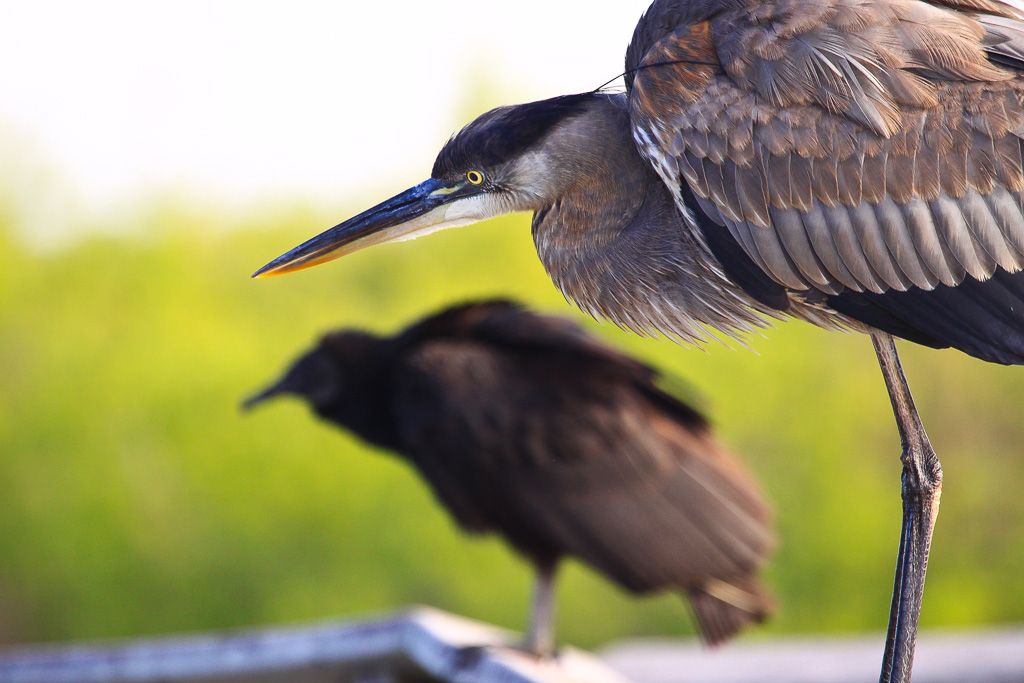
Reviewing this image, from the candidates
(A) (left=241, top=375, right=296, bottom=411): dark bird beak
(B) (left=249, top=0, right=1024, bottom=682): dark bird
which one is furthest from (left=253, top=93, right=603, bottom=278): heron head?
(A) (left=241, top=375, right=296, bottom=411): dark bird beak

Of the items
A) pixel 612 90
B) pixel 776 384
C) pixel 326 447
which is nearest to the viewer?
pixel 612 90

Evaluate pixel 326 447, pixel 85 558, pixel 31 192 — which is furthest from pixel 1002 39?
pixel 31 192

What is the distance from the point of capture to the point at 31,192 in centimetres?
1052

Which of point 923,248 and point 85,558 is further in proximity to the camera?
point 85,558

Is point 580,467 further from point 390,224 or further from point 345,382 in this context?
point 390,224

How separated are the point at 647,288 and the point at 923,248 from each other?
594 mm

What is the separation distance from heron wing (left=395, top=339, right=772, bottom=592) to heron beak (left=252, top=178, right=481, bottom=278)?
1745 mm

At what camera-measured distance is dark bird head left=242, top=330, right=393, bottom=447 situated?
4910 mm

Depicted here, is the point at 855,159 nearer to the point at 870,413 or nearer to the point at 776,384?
the point at 776,384

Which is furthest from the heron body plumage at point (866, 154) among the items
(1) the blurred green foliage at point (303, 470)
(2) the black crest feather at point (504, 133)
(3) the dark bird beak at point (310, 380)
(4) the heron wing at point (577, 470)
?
(1) the blurred green foliage at point (303, 470)

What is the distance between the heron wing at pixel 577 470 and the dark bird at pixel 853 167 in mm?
1946

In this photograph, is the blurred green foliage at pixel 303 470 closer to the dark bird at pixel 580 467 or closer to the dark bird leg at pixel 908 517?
the dark bird at pixel 580 467

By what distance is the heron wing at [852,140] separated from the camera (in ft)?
6.44

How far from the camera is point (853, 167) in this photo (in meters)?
1.98
